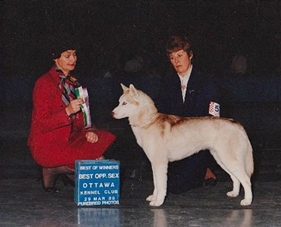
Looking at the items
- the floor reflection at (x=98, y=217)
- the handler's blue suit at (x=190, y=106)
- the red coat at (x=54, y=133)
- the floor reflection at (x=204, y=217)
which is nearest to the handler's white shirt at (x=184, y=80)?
the handler's blue suit at (x=190, y=106)

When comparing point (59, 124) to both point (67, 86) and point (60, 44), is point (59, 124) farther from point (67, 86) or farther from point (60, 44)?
point (60, 44)

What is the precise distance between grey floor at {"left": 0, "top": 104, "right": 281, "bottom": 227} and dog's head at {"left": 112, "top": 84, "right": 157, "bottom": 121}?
869 mm

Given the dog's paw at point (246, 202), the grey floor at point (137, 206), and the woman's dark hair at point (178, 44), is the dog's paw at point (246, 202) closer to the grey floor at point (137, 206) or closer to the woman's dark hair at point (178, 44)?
the grey floor at point (137, 206)

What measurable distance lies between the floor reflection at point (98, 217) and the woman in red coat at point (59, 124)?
897 mm

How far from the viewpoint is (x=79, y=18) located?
33562mm

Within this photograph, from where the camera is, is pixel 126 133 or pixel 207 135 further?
pixel 126 133

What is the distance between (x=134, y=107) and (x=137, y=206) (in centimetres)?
95

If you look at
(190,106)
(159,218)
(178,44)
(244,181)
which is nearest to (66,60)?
(178,44)

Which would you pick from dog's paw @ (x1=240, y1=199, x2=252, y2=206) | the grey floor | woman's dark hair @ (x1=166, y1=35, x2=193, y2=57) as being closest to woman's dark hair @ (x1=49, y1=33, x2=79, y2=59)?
woman's dark hair @ (x1=166, y1=35, x2=193, y2=57)

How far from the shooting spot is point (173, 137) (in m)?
7.88

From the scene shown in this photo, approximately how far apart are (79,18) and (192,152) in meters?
26.0

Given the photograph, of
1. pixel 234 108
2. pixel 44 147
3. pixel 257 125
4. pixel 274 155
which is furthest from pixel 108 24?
pixel 44 147

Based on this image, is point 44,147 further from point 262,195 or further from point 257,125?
point 257,125

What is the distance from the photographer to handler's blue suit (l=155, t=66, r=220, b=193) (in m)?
8.69
